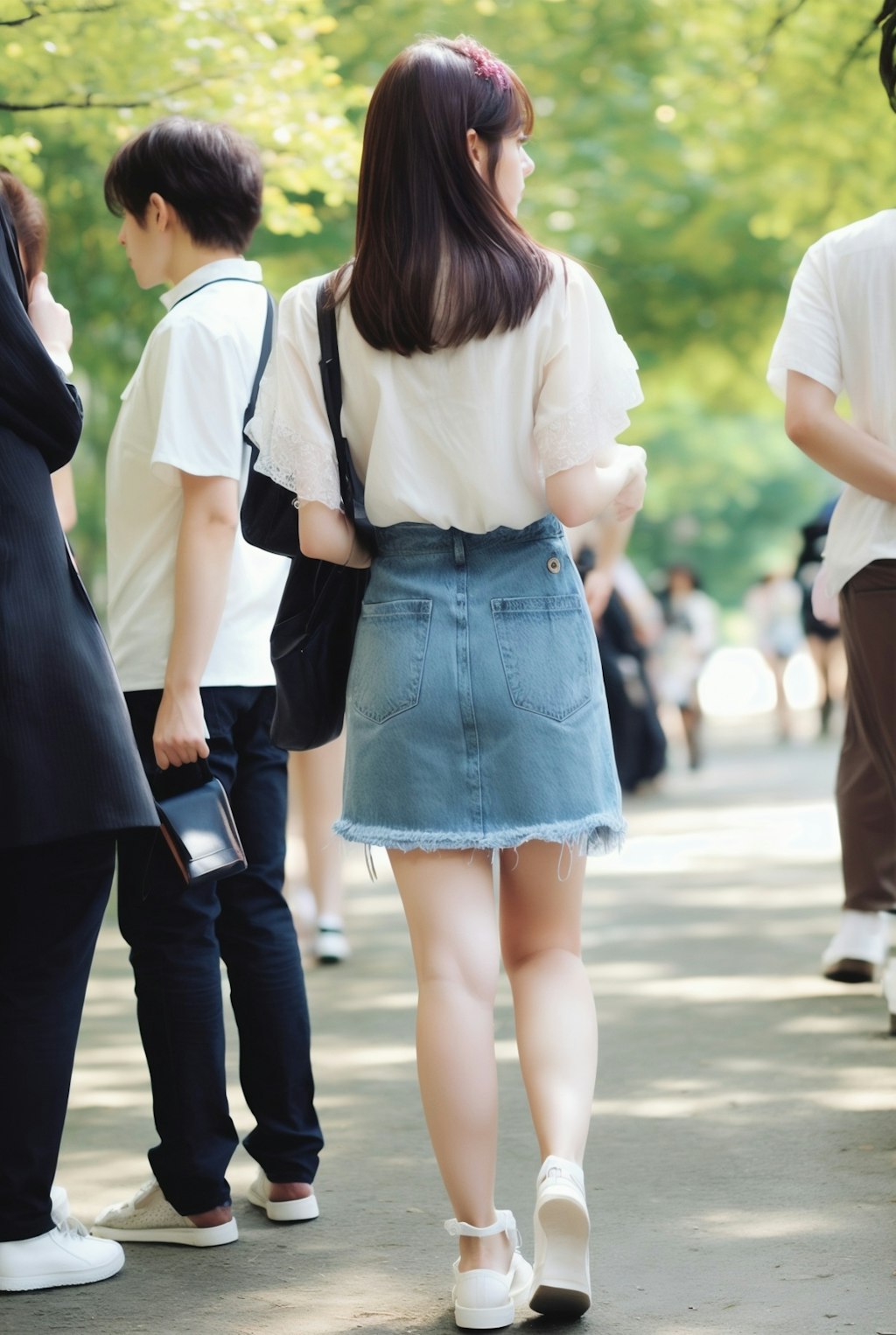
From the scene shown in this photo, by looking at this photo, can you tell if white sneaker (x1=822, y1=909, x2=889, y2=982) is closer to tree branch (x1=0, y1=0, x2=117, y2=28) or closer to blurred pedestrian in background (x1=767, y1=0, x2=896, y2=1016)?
blurred pedestrian in background (x1=767, y1=0, x2=896, y2=1016)

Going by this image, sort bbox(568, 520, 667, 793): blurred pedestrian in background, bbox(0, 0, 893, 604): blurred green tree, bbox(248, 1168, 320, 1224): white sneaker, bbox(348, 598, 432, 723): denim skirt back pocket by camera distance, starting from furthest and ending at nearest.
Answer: bbox(568, 520, 667, 793): blurred pedestrian in background < bbox(0, 0, 893, 604): blurred green tree < bbox(248, 1168, 320, 1224): white sneaker < bbox(348, 598, 432, 723): denim skirt back pocket

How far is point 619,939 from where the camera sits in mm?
7398

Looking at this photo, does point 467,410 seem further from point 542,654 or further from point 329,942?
point 329,942

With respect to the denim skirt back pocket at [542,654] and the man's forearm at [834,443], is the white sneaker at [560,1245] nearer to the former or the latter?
the denim skirt back pocket at [542,654]

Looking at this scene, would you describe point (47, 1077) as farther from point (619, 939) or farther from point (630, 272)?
point (630, 272)

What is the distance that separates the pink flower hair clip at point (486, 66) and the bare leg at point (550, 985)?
4.46ft

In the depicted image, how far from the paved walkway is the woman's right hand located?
1.80 m

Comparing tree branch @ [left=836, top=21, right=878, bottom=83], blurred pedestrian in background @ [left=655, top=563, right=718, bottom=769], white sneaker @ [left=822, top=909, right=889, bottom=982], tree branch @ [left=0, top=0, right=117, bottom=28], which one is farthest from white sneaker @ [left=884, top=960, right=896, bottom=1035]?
blurred pedestrian in background @ [left=655, top=563, right=718, bottom=769]

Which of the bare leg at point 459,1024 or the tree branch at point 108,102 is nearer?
the bare leg at point 459,1024

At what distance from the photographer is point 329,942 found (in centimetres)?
707

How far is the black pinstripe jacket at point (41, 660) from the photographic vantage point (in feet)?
11.1

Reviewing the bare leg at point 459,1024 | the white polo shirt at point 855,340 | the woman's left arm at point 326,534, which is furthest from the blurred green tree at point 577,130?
the bare leg at point 459,1024

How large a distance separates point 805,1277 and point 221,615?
67.2 inches

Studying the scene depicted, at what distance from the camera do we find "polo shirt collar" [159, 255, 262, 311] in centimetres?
399
